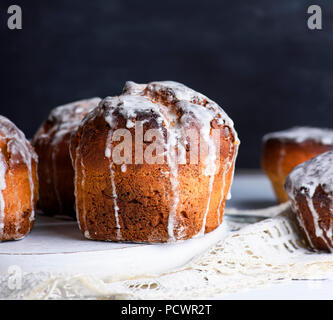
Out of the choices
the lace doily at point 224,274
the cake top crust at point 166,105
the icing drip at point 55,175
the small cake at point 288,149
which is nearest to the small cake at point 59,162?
the icing drip at point 55,175

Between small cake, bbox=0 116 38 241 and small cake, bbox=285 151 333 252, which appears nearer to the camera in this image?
small cake, bbox=0 116 38 241

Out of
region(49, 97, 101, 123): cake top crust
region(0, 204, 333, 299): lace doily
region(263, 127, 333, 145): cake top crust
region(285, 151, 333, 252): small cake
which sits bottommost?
region(0, 204, 333, 299): lace doily

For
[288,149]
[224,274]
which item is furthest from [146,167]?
[288,149]

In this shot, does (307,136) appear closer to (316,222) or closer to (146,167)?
(316,222)

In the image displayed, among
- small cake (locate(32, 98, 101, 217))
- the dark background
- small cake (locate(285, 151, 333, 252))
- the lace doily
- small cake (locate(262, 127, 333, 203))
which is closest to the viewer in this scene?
the lace doily

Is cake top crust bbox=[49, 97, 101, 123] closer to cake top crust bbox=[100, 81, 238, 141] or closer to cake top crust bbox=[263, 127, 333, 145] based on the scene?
cake top crust bbox=[100, 81, 238, 141]

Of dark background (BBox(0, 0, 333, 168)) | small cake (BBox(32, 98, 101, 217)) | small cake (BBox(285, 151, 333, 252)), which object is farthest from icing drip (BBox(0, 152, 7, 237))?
dark background (BBox(0, 0, 333, 168))

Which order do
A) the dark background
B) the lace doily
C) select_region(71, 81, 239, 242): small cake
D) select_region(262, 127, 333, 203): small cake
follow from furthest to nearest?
the dark background, select_region(262, 127, 333, 203): small cake, select_region(71, 81, 239, 242): small cake, the lace doily

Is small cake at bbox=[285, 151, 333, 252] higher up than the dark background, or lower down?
lower down
